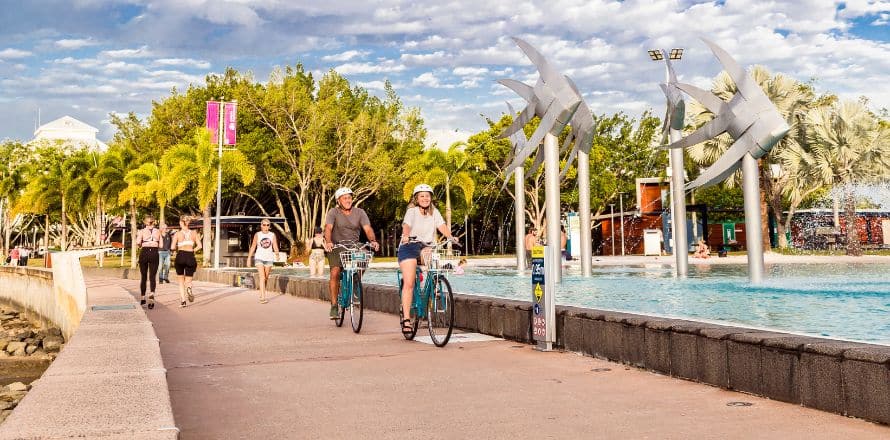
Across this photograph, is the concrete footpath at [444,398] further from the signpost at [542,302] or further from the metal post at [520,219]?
the metal post at [520,219]

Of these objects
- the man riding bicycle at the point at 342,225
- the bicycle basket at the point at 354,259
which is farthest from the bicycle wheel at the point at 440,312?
the man riding bicycle at the point at 342,225

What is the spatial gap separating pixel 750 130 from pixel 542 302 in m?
10.3

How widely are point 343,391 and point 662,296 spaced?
9275 millimetres

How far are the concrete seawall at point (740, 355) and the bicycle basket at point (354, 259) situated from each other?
2.06m

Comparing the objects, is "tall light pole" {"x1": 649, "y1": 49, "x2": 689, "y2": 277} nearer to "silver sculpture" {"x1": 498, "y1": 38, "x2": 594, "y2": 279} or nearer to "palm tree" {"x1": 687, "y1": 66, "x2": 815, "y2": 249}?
"silver sculpture" {"x1": 498, "y1": 38, "x2": 594, "y2": 279}

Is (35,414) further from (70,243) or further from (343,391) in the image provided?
(70,243)

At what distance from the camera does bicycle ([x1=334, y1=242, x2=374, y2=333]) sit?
10812mm

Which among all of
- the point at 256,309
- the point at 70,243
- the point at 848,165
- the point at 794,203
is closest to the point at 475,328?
the point at 256,309

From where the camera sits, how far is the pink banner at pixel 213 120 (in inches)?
1687

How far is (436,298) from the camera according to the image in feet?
30.9

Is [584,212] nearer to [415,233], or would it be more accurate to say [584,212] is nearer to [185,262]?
[185,262]

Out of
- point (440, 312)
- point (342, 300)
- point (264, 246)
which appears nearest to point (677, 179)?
point (264, 246)

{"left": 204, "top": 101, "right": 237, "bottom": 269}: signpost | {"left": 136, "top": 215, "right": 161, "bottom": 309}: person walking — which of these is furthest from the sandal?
{"left": 204, "top": 101, "right": 237, "bottom": 269}: signpost

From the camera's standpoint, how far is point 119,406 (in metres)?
4.52
